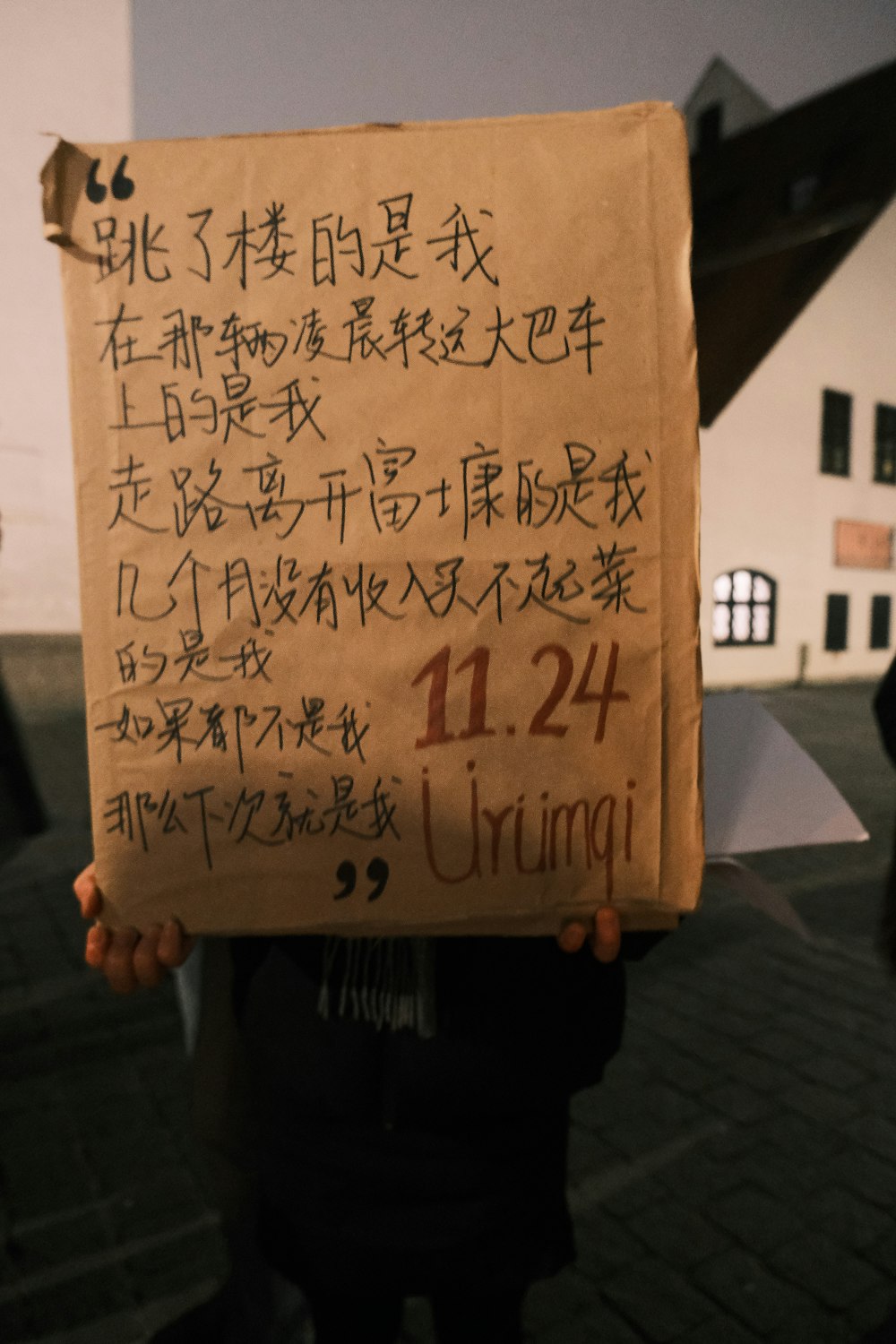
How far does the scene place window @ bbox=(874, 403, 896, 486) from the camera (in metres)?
20.7

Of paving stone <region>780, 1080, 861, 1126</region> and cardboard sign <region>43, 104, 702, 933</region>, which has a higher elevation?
cardboard sign <region>43, 104, 702, 933</region>

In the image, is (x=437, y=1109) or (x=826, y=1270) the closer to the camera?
(x=437, y=1109)

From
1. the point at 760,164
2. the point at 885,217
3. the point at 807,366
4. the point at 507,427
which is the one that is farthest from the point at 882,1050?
the point at 885,217

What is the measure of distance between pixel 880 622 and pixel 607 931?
22.5m

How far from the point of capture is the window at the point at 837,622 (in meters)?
19.9

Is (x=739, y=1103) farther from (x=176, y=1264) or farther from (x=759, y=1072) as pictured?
(x=176, y=1264)

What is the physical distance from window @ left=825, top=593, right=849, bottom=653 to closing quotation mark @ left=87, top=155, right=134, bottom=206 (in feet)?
68.6

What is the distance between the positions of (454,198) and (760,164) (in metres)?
3.04

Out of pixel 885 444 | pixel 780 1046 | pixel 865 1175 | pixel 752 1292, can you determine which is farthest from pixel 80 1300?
pixel 885 444

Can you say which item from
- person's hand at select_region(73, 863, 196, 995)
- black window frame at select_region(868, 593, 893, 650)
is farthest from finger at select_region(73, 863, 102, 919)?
black window frame at select_region(868, 593, 893, 650)

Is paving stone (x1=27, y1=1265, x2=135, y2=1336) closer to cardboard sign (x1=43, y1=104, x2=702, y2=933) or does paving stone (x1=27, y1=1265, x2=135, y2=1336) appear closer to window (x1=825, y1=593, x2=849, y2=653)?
cardboard sign (x1=43, y1=104, x2=702, y2=933)

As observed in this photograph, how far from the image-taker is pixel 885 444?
20969 mm

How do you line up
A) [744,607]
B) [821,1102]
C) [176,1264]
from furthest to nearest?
[744,607]
[821,1102]
[176,1264]

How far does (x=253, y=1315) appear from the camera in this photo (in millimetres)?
1649
